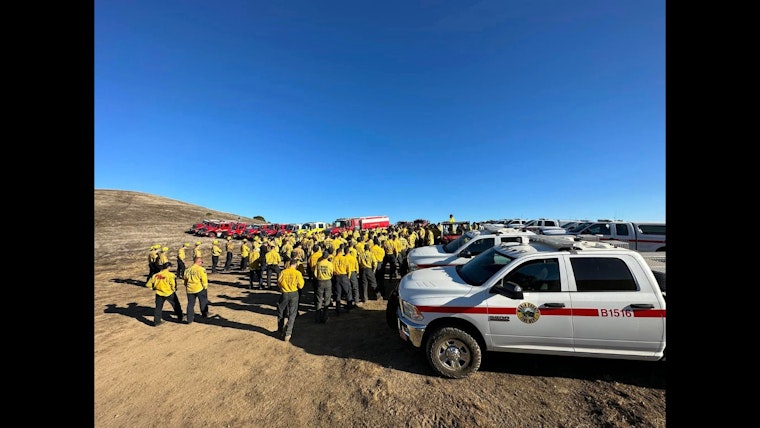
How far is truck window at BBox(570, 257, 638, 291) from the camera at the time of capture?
13.2 ft

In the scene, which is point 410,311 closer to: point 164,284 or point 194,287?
point 194,287

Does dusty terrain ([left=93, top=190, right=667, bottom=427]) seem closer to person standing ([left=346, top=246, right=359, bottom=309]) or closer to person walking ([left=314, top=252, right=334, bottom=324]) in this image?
person walking ([left=314, top=252, right=334, bottom=324])

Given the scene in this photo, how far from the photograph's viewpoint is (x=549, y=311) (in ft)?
13.2

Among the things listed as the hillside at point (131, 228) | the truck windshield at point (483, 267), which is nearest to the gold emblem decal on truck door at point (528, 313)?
the truck windshield at point (483, 267)

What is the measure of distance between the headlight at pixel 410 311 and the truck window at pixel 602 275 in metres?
2.41

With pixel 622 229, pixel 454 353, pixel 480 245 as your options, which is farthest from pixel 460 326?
pixel 622 229

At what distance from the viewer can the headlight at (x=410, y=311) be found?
4367mm

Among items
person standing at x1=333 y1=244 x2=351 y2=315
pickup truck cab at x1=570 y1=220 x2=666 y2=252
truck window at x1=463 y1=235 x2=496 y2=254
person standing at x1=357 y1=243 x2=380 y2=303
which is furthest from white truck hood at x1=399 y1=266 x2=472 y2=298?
pickup truck cab at x1=570 y1=220 x2=666 y2=252

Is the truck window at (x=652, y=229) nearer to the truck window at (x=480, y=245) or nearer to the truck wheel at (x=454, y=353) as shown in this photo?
the truck window at (x=480, y=245)

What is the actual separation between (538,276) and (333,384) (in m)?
3.58
